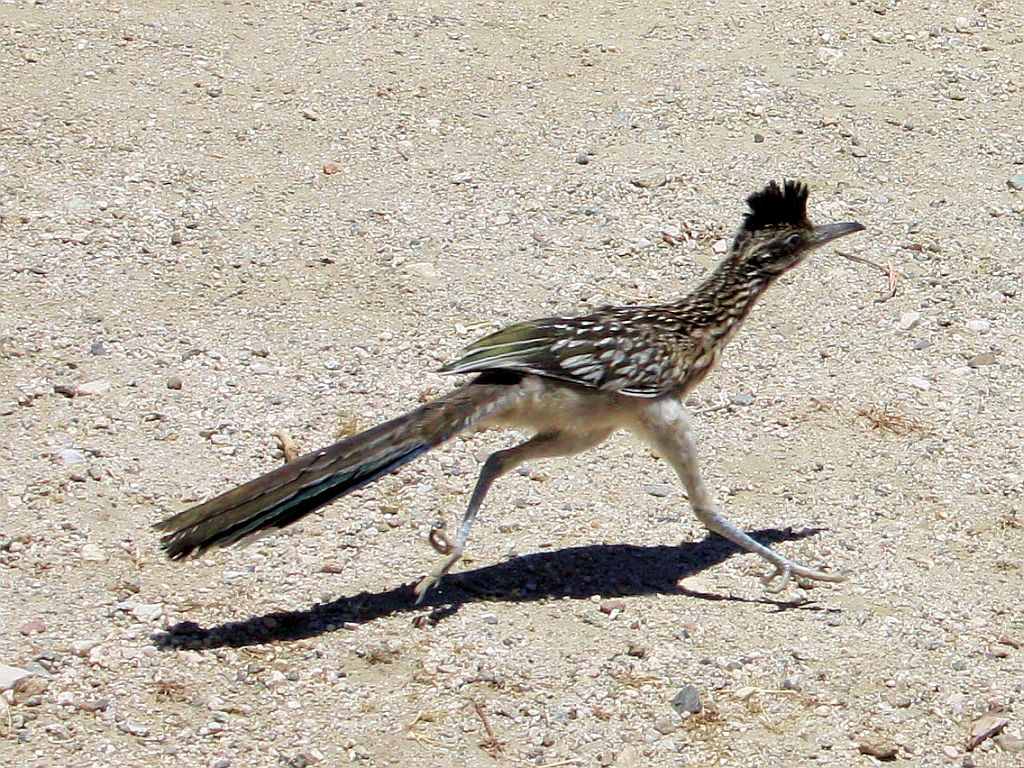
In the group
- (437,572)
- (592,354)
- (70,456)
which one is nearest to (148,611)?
(437,572)

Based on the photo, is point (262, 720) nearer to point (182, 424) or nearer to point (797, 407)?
point (182, 424)

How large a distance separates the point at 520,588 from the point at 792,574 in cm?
111

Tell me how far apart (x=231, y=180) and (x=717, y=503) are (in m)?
3.87

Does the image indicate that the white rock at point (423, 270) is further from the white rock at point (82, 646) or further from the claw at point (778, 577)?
the white rock at point (82, 646)

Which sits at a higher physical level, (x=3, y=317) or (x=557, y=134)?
(x=557, y=134)

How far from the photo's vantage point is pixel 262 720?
242 inches

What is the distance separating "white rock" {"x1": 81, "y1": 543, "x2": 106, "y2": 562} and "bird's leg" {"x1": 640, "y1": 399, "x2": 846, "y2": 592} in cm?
223

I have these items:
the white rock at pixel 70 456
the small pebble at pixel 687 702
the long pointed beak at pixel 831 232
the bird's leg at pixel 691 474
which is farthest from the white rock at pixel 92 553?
the long pointed beak at pixel 831 232

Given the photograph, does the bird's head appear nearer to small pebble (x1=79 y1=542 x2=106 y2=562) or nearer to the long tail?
the long tail

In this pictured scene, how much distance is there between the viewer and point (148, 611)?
6656mm

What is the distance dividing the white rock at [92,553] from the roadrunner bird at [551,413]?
0.71 meters

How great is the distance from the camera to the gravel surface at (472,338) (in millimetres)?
6316

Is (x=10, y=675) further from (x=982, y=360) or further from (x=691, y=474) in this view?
(x=982, y=360)

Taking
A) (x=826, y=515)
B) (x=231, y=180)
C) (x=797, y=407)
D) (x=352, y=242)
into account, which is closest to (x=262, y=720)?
(x=826, y=515)
